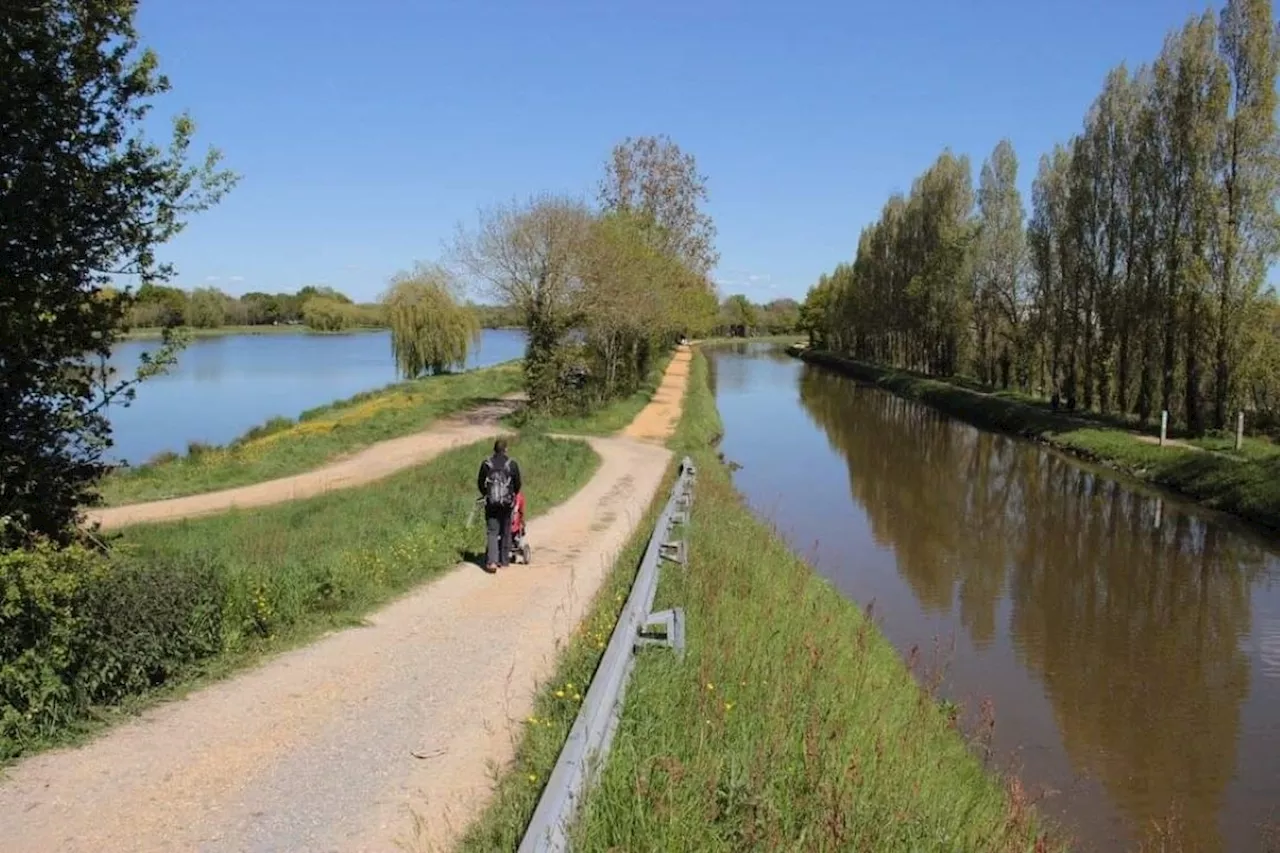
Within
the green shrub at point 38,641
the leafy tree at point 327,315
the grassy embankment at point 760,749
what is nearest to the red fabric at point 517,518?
the grassy embankment at point 760,749

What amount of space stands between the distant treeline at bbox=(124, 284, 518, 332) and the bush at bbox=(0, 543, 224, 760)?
1.92 meters

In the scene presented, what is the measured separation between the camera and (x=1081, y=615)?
584 inches

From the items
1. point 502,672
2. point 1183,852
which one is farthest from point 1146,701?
point 502,672

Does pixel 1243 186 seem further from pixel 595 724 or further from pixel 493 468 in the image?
pixel 595 724

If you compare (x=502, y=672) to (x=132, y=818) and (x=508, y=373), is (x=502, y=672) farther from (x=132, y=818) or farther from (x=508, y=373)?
(x=508, y=373)

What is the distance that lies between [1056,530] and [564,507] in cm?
1166

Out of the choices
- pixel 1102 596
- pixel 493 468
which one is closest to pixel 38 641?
pixel 493 468

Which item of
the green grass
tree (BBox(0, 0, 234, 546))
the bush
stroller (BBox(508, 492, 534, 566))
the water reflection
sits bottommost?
the water reflection

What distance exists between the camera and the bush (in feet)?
19.2

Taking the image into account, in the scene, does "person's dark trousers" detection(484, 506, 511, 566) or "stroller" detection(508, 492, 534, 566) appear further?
"stroller" detection(508, 492, 534, 566)

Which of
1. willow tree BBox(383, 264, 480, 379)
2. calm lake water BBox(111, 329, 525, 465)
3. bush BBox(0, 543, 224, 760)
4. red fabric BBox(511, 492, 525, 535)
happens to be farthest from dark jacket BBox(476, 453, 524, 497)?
willow tree BBox(383, 264, 480, 379)

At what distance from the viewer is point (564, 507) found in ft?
54.6

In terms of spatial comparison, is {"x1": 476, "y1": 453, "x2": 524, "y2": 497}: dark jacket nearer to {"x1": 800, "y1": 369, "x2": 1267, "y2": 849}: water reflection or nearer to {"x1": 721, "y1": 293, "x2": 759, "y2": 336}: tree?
{"x1": 800, "y1": 369, "x2": 1267, "y2": 849}: water reflection

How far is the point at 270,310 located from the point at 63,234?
170m
